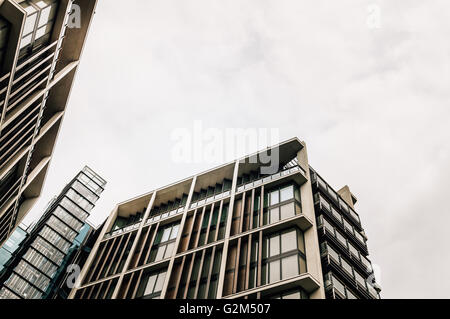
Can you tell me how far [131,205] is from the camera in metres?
47.5

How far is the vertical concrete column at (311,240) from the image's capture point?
1001 inches

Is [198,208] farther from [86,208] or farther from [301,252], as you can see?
[86,208]

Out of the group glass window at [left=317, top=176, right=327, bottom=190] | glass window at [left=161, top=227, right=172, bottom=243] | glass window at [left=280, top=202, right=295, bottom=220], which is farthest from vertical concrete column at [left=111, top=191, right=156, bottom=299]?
glass window at [left=317, top=176, right=327, bottom=190]

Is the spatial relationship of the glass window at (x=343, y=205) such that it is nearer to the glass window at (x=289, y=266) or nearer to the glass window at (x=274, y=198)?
the glass window at (x=274, y=198)

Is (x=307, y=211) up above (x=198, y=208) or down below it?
below

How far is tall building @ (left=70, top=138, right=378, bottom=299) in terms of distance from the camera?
27406mm

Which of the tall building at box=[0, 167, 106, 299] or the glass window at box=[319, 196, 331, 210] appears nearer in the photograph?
the glass window at box=[319, 196, 331, 210]

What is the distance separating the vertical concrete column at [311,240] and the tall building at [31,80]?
840 inches

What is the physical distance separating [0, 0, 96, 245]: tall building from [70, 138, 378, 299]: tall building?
11.8 metres

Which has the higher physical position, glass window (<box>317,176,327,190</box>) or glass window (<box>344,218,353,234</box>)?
Answer: glass window (<box>317,176,327,190</box>)

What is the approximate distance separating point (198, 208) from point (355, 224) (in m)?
15.9

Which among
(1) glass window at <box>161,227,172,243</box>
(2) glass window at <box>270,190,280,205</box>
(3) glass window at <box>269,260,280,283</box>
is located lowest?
(3) glass window at <box>269,260,280,283</box>

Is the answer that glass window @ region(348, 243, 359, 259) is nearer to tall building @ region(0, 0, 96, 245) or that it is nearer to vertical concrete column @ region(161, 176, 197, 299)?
vertical concrete column @ region(161, 176, 197, 299)

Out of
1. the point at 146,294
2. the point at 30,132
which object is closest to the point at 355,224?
the point at 146,294
